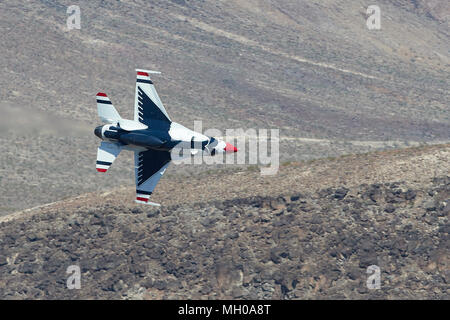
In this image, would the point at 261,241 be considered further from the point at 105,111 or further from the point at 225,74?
the point at 225,74

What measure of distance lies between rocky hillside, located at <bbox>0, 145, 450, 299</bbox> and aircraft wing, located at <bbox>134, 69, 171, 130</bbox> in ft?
36.6

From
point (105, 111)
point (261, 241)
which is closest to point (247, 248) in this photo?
point (261, 241)

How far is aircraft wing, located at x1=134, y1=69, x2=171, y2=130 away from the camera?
4678 cm

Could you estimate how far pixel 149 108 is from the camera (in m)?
47.4

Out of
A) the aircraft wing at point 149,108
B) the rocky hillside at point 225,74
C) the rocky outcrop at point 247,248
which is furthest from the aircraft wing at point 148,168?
the rocky hillside at point 225,74

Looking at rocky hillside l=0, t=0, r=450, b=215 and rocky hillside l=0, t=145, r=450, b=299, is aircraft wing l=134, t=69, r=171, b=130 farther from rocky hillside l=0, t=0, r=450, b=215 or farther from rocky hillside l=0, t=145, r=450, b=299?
rocky hillside l=0, t=0, r=450, b=215

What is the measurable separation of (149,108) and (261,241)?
12.8 m

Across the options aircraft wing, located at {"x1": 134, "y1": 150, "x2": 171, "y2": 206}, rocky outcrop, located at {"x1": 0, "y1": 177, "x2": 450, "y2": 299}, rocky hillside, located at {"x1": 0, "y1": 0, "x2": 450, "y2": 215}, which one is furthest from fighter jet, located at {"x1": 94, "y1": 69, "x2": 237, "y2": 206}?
rocky hillside, located at {"x1": 0, "y1": 0, "x2": 450, "y2": 215}

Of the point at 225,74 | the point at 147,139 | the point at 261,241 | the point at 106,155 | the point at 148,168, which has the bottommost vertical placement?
the point at 261,241

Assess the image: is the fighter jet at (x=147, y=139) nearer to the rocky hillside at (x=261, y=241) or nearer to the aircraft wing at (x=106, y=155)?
the aircraft wing at (x=106, y=155)

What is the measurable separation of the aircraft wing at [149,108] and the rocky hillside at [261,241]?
11.2 metres

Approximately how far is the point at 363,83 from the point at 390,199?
95.6 meters

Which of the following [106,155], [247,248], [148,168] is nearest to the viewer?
[106,155]
